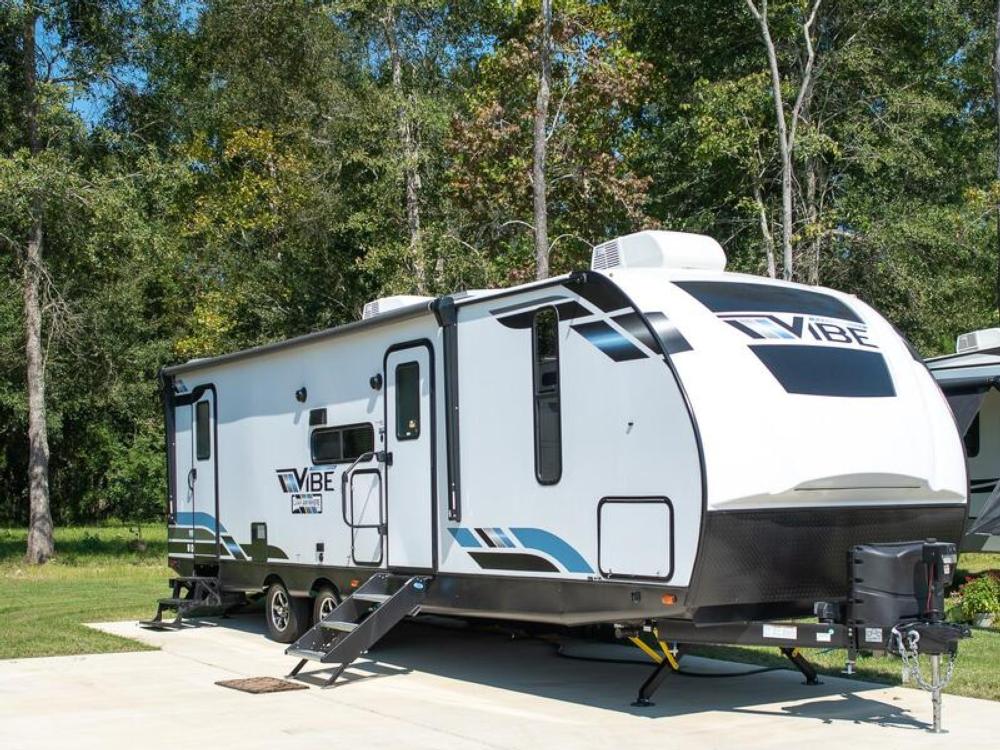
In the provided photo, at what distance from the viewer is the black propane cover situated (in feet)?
25.6

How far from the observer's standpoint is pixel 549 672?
10477 mm

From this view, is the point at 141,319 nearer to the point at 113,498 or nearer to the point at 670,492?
the point at 113,498

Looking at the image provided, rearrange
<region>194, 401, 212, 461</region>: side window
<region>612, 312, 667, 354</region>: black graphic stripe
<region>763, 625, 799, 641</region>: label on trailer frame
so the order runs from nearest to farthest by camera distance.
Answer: <region>763, 625, 799, 641</region>: label on trailer frame < <region>612, 312, 667, 354</region>: black graphic stripe < <region>194, 401, 212, 461</region>: side window

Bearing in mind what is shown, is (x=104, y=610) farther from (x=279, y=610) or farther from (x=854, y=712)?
(x=854, y=712)

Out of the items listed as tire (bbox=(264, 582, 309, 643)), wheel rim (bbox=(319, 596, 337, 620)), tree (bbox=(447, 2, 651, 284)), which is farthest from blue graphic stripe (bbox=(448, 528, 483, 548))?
tree (bbox=(447, 2, 651, 284))

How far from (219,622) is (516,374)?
6726mm

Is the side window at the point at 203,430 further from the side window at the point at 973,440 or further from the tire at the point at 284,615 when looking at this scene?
the side window at the point at 973,440

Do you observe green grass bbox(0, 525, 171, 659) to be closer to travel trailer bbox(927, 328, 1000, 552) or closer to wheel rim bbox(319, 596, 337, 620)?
wheel rim bbox(319, 596, 337, 620)

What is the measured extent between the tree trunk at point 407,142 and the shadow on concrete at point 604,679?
1465cm

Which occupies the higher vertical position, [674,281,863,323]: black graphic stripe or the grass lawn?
[674,281,863,323]: black graphic stripe

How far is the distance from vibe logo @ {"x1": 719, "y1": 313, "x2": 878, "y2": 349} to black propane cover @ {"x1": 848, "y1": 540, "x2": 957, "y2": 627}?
1.39 meters

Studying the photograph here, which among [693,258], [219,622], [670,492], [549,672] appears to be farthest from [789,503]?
[219,622]

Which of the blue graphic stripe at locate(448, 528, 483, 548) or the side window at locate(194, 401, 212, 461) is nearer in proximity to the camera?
A: the blue graphic stripe at locate(448, 528, 483, 548)

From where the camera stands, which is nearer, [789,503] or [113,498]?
[789,503]
